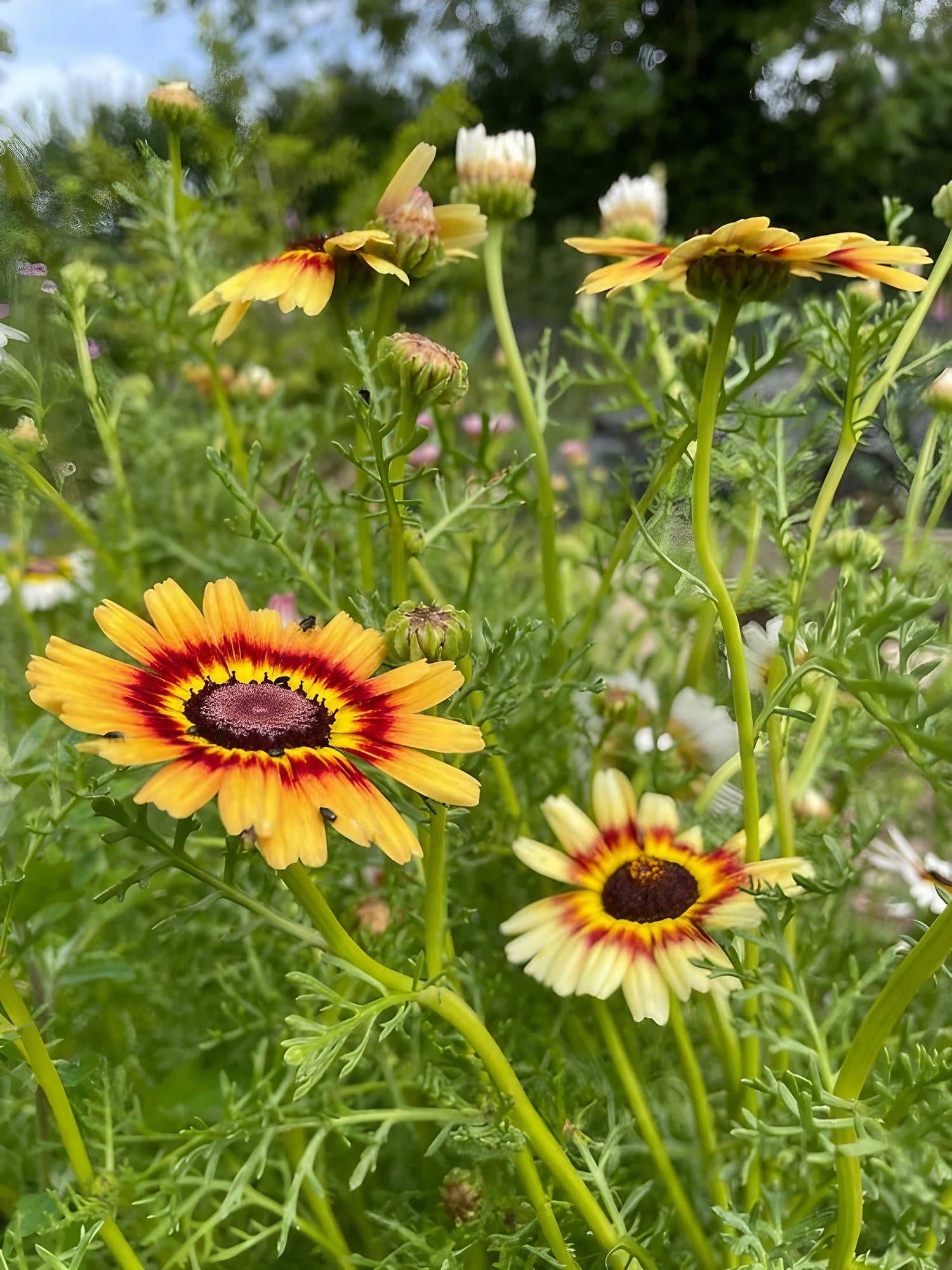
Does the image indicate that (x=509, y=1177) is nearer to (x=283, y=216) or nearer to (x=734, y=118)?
(x=283, y=216)

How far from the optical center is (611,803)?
382mm

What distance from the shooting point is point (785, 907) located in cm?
31

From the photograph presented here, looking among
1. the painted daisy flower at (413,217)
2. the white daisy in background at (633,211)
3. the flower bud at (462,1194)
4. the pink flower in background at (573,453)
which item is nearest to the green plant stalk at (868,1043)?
the flower bud at (462,1194)

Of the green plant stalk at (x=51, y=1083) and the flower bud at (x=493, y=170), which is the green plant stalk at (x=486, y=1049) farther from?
the flower bud at (x=493, y=170)

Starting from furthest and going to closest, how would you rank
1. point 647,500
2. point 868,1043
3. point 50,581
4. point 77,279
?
point 50,581
point 77,279
point 647,500
point 868,1043

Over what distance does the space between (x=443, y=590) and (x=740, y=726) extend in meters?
0.37

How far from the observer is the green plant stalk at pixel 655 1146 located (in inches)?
13.2

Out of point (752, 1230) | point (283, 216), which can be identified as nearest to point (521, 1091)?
point (752, 1230)

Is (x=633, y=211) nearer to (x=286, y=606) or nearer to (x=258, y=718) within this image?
(x=286, y=606)

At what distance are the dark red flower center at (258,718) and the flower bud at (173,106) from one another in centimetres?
30

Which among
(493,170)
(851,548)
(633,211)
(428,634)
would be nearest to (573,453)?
(633,211)

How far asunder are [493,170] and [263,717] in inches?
12.4

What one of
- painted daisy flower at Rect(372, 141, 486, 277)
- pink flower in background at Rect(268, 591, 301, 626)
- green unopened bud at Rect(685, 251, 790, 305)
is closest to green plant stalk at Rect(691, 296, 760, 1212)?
green unopened bud at Rect(685, 251, 790, 305)

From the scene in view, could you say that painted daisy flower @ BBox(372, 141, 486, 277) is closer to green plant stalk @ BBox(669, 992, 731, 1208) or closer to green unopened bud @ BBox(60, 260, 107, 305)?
green unopened bud @ BBox(60, 260, 107, 305)
